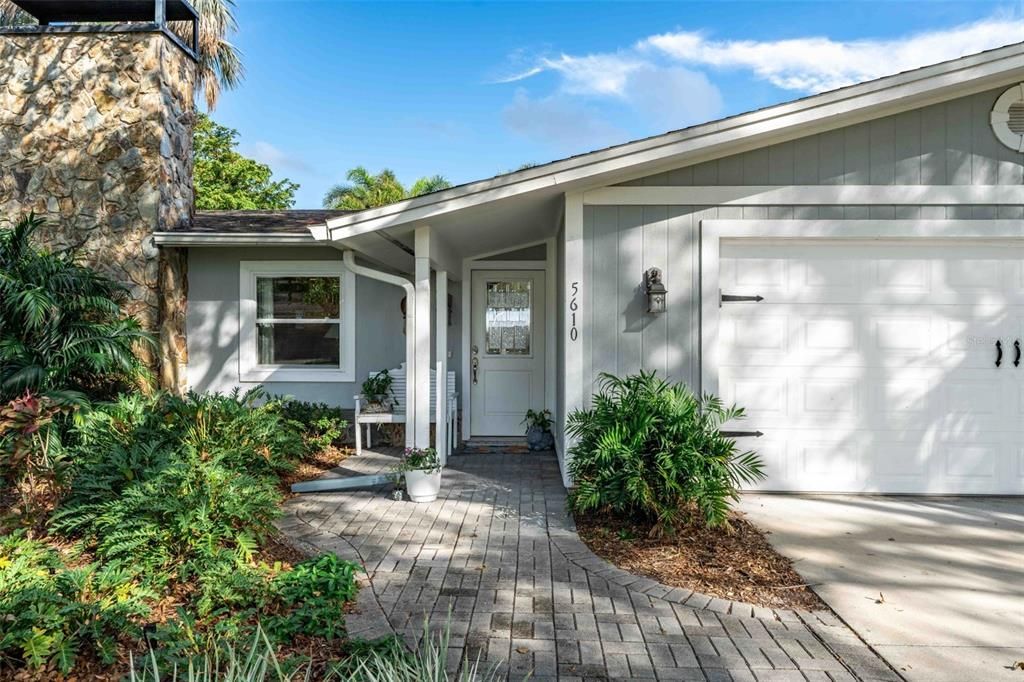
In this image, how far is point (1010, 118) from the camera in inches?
203

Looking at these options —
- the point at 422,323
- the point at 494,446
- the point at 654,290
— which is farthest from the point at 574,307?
the point at 494,446

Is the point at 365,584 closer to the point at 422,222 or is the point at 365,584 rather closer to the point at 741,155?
the point at 422,222

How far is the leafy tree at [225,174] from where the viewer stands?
22125 millimetres

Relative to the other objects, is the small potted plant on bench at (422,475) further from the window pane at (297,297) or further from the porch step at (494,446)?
the window pane at (297,297)

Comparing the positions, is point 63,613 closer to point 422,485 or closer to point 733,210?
point 422,485

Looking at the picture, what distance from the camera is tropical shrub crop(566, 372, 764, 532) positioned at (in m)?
4.02

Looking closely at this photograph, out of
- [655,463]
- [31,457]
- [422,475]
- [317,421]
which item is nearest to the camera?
[655,463]

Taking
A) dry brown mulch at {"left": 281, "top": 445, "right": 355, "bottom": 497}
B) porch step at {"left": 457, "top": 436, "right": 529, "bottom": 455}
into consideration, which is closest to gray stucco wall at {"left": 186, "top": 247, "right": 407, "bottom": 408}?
dry brown mulch at {"left": 281, "top": 445, "right": 355, "bottom": 497}

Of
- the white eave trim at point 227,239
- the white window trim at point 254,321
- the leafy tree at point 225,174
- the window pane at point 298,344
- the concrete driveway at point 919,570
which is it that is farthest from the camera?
the leafy tree at point 225,174

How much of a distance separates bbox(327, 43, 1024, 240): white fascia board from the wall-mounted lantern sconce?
84cm

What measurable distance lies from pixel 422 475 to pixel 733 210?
329 centimetres

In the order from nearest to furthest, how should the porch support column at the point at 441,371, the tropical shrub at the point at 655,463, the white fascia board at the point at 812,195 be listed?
1. the tropical shrub at the point at 655,463
2. the white fascia board at the point at 812,195
3. the porch support column at the point at 441,371

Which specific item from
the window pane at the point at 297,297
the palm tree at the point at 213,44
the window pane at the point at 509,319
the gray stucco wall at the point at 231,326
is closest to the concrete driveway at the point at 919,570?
the window pane at the point at 509,319

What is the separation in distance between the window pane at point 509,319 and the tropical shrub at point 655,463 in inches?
142
